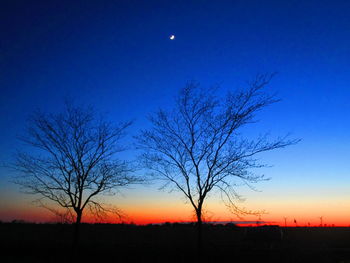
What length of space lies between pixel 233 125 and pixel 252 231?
16.9 metres

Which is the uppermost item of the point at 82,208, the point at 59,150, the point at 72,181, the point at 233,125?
the point at 233,125

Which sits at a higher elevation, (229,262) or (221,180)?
(221,180)

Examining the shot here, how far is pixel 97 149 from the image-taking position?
56.3 ft

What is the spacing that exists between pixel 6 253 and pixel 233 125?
19010 millimetres

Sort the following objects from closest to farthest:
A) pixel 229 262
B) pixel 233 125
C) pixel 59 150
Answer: pixel 233 125 < pixel 59 150 < pixel 229 262

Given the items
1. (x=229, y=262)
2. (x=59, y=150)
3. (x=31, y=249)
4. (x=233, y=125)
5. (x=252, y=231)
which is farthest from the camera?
(x=252, y=231)

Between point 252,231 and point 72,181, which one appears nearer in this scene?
point 72,181

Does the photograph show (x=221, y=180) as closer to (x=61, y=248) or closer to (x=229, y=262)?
(x=229, y=262)

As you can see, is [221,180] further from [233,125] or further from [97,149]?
[97,149]

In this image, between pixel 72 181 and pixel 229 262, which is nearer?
pixel 72 181

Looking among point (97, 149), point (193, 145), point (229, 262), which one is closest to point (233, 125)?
point (193, 145)

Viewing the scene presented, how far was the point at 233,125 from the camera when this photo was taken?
50.5 ft

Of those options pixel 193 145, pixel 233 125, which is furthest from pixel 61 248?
pixel 233 125

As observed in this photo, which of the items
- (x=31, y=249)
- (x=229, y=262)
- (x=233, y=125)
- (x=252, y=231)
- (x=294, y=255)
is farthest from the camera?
(x=252, y=231)
